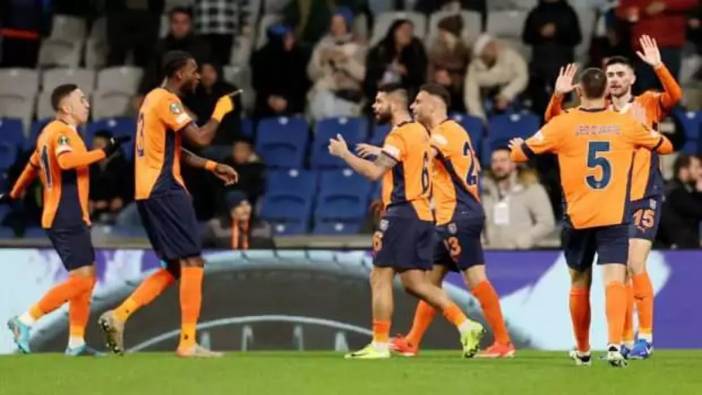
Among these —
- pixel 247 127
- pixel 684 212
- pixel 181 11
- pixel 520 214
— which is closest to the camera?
pixel 684 212

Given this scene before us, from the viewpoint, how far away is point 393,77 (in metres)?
21.3

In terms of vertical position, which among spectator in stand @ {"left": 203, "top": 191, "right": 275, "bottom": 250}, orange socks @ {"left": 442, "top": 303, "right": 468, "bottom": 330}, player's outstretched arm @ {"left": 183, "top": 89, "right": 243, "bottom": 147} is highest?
player's outstretched arm @ {"left": 183, "top": 89, "right": 243, "bottom": 147}

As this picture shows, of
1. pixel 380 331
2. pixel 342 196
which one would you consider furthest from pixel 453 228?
pixel 342 196

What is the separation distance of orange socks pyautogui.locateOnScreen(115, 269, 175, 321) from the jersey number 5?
11.2ft

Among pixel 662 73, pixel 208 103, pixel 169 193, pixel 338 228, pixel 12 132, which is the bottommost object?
pixel 338 228

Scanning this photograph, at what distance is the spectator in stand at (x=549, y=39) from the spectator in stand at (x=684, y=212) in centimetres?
329

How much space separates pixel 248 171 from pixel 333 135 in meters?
1.31

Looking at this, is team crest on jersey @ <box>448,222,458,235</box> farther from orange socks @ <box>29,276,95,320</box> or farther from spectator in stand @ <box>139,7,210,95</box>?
spectator in stand @ <box>139,7,210,95</box>

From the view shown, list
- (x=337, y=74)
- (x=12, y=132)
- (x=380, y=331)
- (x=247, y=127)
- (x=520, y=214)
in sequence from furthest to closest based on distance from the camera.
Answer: (x=12, y=132) < (x=337, y=74) < (x=247, y=127) < (x=520, y=214) < (x=380, y=331)

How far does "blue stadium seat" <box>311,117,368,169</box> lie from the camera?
2114 cm

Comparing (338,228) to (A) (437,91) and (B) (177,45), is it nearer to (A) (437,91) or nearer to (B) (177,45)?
(B) (177,45)

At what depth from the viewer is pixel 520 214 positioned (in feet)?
60.5

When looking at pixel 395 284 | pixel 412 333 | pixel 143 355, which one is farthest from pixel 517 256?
pixel 143 355

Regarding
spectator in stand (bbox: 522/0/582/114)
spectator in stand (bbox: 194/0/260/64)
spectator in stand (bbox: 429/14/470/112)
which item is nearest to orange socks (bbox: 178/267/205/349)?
spectator in stand (bbox: 429/14/470/112)
